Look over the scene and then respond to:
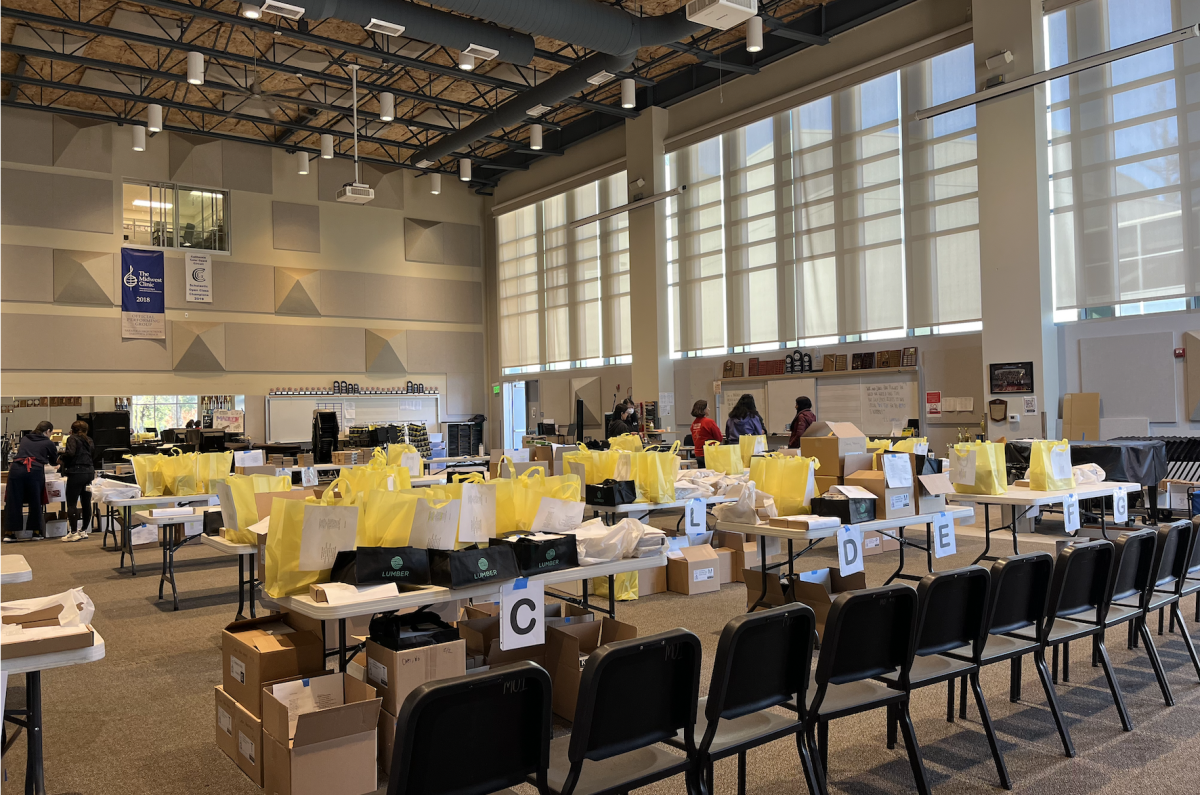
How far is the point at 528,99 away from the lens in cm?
1255

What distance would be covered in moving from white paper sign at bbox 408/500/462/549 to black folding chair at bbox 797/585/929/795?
1.38m

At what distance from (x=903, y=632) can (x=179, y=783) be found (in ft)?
8.54

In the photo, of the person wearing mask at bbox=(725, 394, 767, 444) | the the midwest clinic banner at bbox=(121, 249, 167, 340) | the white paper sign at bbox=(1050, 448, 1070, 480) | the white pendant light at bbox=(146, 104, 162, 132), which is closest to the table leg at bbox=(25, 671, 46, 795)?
the white paper sign at bbox=(1050, 448, 1070, 480)

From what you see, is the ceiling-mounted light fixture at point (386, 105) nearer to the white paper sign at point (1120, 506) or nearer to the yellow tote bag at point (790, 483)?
the yellow tote bag at point (790, 483)

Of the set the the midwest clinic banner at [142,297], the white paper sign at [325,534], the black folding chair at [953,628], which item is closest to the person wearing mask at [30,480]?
the the midwest clinic banner at [142,297]

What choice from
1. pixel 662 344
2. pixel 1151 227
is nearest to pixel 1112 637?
pixel 1151 227

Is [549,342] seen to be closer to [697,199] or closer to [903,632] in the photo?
[697,199]

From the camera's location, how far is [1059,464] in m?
5.37

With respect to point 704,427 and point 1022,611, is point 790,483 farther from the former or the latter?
point 704,427

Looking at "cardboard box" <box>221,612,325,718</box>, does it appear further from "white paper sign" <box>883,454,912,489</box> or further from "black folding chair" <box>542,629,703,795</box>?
"white paper sign" <box>883,454,912,489</box>

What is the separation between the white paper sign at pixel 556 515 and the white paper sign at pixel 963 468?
2.91 m

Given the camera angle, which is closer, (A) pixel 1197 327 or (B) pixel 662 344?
(A) pixel 1197 327

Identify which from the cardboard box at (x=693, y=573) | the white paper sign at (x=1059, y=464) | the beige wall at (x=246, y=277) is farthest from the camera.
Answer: the beige wall at (x=246, y=277)

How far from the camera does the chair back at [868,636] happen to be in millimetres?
2436
